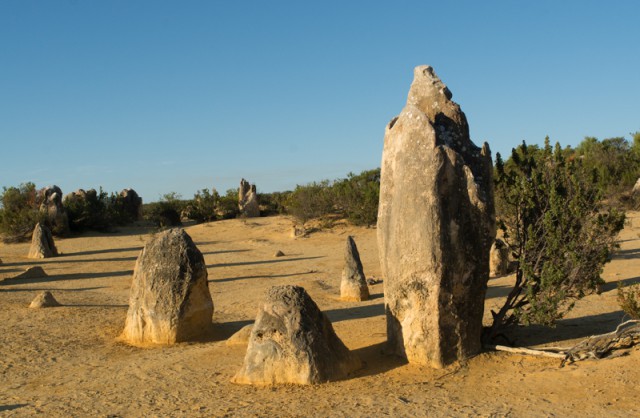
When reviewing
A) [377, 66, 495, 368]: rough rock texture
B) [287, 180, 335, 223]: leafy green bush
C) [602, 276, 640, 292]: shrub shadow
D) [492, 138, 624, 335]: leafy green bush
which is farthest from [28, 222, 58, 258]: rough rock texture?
[602, 276, 640, 292]: shrub shadow

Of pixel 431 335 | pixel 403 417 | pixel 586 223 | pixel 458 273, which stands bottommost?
pixel 403 417

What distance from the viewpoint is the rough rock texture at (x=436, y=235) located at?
7.51m

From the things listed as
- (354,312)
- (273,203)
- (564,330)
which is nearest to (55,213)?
(273,203)

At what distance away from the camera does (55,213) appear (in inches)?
1117

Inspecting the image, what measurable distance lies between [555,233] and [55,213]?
2558 cm

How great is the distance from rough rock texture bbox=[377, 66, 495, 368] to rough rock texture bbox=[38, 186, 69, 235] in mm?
24168

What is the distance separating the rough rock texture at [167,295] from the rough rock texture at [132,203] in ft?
88.1

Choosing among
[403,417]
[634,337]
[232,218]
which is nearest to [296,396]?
[403,417]

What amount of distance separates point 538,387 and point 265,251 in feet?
56.9

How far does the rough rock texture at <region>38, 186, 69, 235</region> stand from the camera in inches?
1109

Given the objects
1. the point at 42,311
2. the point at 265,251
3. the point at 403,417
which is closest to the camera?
the point at 403,417

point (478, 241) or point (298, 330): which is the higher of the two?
point (478, 241)

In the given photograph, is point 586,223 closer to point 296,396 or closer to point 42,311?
point 296,396

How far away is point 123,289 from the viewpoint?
51.7ft
